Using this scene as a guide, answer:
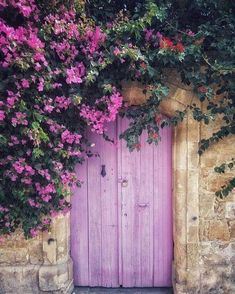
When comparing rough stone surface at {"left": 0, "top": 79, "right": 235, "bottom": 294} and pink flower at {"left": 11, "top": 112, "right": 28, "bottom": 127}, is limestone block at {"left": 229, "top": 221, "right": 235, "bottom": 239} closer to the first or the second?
rough stone surface at {"left": 0, "top": 79, "right": 235, "bottom": 294}

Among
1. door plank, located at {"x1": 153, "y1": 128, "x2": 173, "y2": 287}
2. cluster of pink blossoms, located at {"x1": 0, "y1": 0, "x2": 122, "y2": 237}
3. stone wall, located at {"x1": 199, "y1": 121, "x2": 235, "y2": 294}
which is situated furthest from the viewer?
door plank, located at {"x1": 153, "y1": 128, "x2": 173, "y2": 287}

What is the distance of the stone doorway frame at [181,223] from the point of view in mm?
4227

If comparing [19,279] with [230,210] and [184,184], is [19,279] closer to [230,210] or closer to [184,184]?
[184,184]

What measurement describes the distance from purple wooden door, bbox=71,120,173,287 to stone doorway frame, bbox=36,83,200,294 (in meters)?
0.27

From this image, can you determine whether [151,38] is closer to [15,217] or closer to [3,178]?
[3,178]

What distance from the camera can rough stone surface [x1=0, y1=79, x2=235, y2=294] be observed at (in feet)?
13.9

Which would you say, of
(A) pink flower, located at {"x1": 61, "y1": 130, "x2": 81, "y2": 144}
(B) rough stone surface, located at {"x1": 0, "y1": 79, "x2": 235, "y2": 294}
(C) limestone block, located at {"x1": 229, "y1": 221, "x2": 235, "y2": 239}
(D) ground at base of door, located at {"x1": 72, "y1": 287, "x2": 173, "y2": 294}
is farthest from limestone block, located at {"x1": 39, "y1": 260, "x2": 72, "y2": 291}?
(C) limestone block, located at {"x1": 229, "y1": 221, "x2": 235, "y2": 239}

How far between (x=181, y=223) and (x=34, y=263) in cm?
173

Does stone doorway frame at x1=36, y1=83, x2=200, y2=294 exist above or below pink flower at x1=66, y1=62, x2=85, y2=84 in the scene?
below

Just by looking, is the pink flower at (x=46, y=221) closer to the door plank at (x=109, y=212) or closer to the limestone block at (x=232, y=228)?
the door plank at (x=109, y=212)

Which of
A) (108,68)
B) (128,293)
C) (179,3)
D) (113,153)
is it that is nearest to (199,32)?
(179,3)

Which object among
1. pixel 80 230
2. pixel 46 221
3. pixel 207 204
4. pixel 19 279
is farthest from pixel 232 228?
pixel 19 279

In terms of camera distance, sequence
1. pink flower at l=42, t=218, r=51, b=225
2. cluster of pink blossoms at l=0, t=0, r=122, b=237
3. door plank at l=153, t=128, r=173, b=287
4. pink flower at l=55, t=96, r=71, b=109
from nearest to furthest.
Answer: cluster of pink blossoms at l=0, t=0, r=122, b=237, pink flower at l=55, t=96, r=71, b=109, pink flower at l=42, t=218, r=51, b=225, door plank at l=153, t=128, r=173, b=287

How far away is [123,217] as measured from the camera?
4.64m
